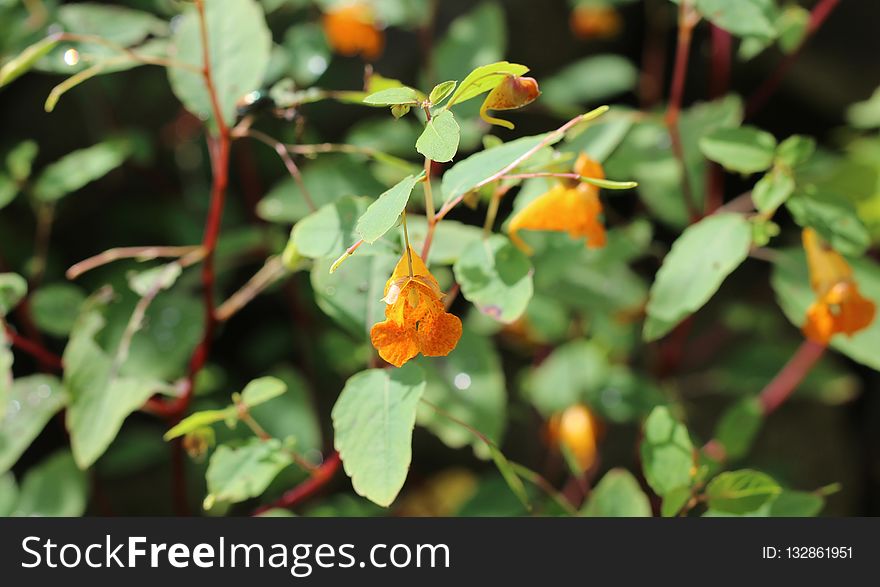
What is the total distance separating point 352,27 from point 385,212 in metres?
1.06

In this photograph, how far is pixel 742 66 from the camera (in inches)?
94.0

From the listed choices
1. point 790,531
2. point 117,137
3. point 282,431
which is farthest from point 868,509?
point 117,137

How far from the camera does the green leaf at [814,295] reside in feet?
4.17

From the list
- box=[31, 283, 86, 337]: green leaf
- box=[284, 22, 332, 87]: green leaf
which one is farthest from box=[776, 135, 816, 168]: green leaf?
box=[31, 283, 86, 337]: green leaf

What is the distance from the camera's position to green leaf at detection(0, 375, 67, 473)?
1.37 meters

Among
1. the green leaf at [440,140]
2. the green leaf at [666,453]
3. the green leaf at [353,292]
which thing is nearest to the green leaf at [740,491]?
the green leaf at [666,453]

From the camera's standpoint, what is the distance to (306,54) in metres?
1.70

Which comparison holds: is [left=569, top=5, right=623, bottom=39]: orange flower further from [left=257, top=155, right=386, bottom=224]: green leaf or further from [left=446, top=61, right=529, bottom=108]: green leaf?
[left=446, top=61, right=529, bottom=108]: green leaf

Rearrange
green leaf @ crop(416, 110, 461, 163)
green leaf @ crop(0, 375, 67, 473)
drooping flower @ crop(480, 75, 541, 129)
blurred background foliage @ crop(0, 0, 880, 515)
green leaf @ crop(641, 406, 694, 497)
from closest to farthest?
green leaf @ crop(416, 110, 461, 163), drooping flower @ crop(480, 75, 541, 129), green leaf @ crop(641, 406, 694, 497), green leaf @ crop(0, 375, 67, 473), blurred background foliage @ crop(0, 0, 880, 515)

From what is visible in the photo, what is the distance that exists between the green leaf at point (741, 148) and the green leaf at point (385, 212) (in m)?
0.56

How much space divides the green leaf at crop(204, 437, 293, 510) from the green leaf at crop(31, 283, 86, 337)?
59 cm

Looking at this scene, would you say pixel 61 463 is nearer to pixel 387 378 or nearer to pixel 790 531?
pixel 387 378

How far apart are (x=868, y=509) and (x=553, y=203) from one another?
1699mm

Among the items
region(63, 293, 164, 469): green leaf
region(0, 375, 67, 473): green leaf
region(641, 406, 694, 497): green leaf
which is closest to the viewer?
region(641, 406, 694, 497): green leaf
